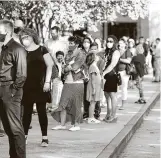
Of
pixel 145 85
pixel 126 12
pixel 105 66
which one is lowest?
pixel 145 85

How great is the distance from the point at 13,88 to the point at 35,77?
1.65m

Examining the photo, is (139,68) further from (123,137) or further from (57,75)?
(123,137)

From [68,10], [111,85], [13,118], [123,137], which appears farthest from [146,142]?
[68,10]

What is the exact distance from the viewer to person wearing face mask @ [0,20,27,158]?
24.9 feet

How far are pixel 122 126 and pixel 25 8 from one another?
270 inches

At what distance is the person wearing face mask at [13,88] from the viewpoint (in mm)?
7602

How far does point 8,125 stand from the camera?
7.73 metres

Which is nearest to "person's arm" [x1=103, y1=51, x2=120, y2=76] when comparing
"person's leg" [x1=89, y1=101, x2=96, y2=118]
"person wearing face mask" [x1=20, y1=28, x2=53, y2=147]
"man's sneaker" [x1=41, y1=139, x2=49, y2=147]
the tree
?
"person's leg" [x1=89, y1=101, x2=96, y2=118]

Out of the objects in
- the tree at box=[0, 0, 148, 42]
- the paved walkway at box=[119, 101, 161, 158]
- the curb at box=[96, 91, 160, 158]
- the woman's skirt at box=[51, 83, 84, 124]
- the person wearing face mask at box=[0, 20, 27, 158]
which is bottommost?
the paved walkway at box=[119, 101, 161, 158]

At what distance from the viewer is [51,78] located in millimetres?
12555

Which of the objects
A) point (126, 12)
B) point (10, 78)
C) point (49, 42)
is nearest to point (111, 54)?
point (49, 42)

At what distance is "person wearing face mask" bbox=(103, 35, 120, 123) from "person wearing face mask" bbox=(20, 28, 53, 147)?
10.1 ft

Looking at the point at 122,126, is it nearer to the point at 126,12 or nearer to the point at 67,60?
the point at 67,60

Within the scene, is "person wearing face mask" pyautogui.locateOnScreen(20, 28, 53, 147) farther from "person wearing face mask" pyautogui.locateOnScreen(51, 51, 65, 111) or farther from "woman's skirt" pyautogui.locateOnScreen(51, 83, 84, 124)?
"person wearing face mask" pyautogui.locateOnScreen(51, 51, 65, 111)
